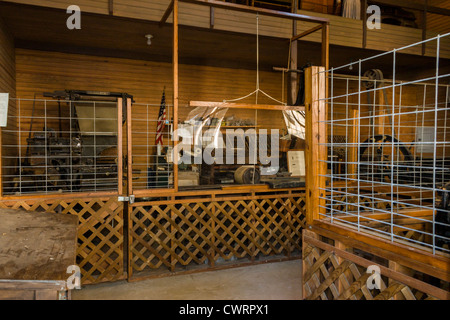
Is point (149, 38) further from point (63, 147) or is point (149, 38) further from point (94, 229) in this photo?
point (94, 229)

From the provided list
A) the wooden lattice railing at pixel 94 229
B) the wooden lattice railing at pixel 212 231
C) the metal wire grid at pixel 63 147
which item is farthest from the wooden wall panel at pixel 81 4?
the wooden lattice railing at pixel 212 231

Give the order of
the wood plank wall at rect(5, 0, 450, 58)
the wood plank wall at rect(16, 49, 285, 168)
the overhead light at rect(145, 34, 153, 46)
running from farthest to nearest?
the wood plank wall at rect(16, 49, 285, 168) → the overhead light at rect(145, 34, 153, 46) → the wood plank wall at rect(5, 0, 450, 58)

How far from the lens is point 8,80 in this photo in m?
6.29

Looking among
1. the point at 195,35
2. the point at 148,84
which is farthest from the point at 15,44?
the point at 195,35

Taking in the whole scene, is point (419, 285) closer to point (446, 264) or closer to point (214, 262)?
point (446, 264)

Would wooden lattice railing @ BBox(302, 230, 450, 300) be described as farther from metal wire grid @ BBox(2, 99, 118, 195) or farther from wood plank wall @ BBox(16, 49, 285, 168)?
wood plank wall @ BBox(16, 49, 285, 168)

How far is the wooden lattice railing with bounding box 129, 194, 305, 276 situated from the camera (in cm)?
402

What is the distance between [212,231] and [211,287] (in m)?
0.75

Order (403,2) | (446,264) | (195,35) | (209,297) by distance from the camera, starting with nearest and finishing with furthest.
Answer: (446,264), (209,297), (195,35), (403,2)

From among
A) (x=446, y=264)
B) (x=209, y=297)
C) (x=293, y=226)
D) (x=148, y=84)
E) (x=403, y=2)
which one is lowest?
(x=209, y=297)

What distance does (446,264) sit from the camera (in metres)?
1.53

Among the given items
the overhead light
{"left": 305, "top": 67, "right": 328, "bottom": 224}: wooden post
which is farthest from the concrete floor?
the overhead light

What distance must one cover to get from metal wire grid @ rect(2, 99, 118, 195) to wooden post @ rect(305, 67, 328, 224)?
3414 millimetres
